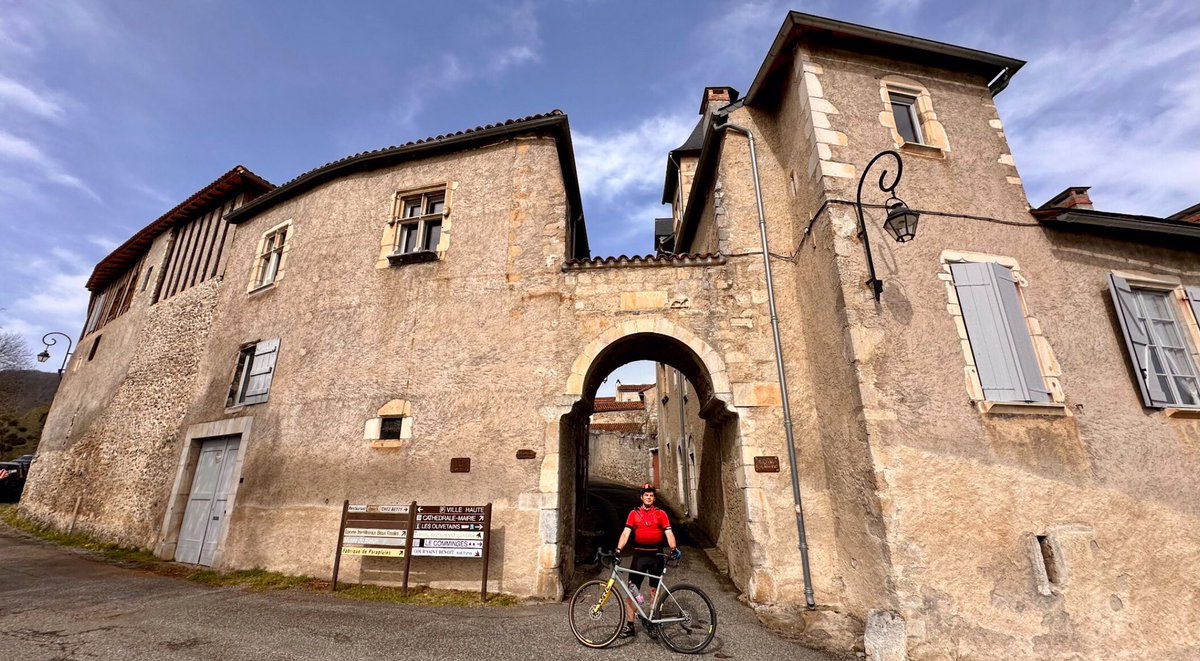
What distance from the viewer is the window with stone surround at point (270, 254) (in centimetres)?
906

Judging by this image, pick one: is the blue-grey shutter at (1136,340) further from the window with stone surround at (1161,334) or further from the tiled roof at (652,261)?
the tiled roof at (652,261)

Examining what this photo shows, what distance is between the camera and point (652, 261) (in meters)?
7.07

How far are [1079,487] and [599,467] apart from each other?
2044cm

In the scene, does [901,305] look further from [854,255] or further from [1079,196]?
[1079,196]

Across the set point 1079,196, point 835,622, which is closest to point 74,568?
point 835,622

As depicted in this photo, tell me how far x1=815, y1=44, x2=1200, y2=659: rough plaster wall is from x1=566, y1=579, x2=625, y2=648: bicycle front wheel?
2.61 meters

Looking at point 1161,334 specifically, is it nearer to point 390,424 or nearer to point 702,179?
point 702,179

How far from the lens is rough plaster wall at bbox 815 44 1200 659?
4422 millimetres

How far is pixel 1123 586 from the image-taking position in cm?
458

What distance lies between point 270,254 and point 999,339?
38.7 ft

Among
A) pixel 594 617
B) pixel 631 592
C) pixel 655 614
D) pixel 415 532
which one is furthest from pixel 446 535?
pixel 655 614

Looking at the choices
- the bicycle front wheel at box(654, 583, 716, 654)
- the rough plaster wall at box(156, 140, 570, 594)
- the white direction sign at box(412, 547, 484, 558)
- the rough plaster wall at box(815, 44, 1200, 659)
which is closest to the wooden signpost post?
the white direction sign at box(412, 547, 484, 558)

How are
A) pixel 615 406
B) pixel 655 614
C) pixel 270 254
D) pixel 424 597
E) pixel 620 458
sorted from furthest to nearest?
pixel 615 406
pixel 620 458
pixel 270 254
pixel 424 597
pixel 655 614

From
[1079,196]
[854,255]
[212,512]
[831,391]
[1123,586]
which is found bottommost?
[1123,586]
